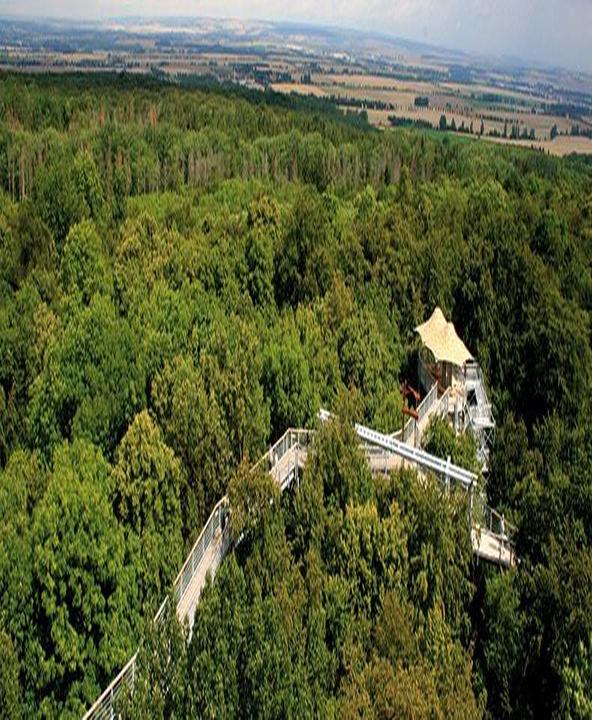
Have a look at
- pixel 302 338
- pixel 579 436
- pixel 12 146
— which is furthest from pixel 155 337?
pixel 12 146

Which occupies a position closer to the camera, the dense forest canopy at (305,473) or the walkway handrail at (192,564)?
the walkway handrail at (192,564)

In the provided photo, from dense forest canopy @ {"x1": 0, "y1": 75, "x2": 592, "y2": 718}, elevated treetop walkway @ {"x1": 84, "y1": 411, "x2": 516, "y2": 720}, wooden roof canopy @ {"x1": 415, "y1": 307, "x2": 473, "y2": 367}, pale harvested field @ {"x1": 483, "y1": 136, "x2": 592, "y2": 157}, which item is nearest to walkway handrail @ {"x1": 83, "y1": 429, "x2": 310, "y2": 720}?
elevated treetop walkway @ {"x1": 84, "y1": 411, "x2": 516, "y2": 720}

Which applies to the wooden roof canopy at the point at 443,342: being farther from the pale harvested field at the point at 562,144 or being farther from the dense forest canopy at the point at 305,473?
the pale harvested field at the point at 562,144

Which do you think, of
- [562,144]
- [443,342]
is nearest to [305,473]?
[443,342]

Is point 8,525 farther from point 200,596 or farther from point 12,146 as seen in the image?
point 12,146

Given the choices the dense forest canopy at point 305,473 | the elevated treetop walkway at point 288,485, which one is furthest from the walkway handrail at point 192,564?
the dense forest canopy at point 305,473
